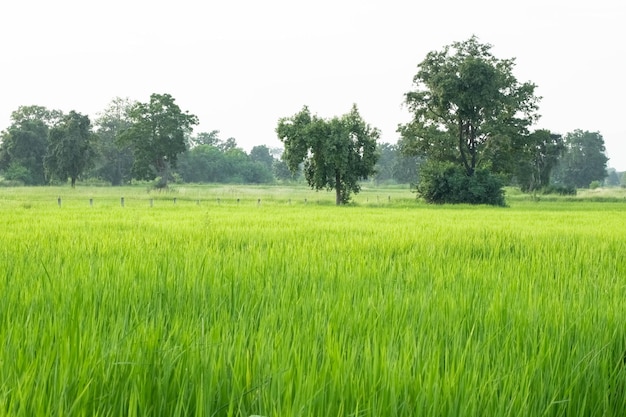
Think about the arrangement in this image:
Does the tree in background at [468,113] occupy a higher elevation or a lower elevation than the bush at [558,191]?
higher

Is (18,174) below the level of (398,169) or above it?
below

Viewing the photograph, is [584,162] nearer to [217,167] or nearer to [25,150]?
[217,167]

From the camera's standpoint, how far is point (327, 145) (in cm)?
3831

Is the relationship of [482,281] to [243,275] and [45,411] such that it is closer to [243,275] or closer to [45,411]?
[243,275]

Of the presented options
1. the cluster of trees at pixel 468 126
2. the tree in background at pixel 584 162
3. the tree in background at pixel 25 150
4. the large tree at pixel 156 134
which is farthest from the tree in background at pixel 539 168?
the tree in background at pixel 25 150

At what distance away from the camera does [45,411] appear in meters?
1.56

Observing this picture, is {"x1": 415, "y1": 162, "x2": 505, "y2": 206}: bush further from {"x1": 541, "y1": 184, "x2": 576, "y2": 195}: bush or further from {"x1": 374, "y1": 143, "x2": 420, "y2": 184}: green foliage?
{"x1": 374, "y1": 143, "x2": 420, "y2": 184}: green foliage

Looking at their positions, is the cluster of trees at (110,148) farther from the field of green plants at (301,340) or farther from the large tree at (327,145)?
the field of green plants at (301,340)

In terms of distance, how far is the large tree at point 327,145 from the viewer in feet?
127

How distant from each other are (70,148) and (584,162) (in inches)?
4341

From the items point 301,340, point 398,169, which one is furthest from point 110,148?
point 301,340

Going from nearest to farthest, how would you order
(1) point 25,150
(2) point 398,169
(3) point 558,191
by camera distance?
(3) point 558,191, (1) point 25,150, (2) point 398,169

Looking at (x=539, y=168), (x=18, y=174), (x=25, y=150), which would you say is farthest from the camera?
(x=25, y=150)

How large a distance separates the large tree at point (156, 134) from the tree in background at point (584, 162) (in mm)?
90744
